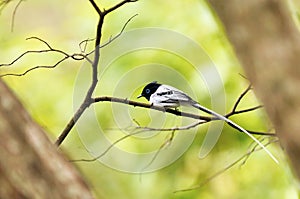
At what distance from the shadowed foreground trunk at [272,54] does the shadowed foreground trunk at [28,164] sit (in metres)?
0.12

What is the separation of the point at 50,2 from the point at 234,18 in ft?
2.14

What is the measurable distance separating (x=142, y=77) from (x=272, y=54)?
517 mm

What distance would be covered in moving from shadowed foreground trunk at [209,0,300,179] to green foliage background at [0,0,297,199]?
478 mm

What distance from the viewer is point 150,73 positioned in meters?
0.84

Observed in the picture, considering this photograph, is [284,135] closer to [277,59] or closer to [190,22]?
[277,59]

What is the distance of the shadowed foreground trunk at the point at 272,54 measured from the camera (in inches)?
12.4

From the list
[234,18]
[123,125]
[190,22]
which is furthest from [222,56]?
[234,18]

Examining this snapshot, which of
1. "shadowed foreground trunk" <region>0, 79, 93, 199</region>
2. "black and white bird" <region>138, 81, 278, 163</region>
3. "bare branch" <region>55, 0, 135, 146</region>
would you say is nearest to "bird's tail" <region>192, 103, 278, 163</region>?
"black and white bird" <region>138, 81, 278, 163</region>

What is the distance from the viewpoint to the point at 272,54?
32 centimetres

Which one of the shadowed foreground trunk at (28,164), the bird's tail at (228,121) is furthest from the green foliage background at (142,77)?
the shadowed foreground trunk at (28,164)

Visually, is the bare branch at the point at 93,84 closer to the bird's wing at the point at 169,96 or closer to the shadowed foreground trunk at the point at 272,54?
the bird's wing at the point at 169,96

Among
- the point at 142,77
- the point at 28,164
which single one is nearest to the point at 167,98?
the point at 142,77

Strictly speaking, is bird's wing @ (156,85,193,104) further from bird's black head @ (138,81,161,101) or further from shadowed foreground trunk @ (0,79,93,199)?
shadowed foreground trunk @ (0,79,93,199)

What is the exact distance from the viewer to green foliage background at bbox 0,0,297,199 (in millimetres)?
839
